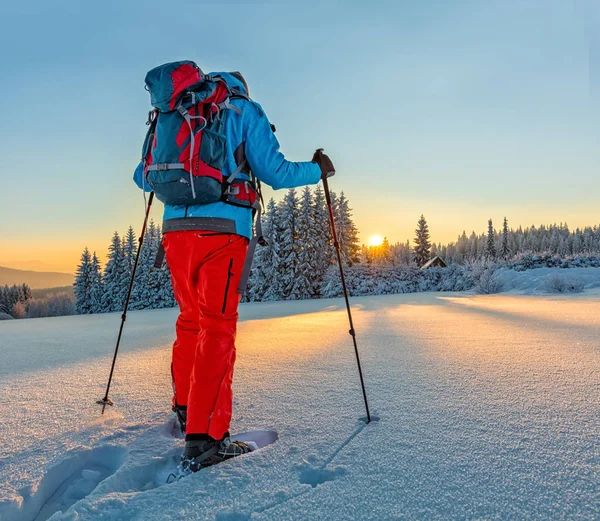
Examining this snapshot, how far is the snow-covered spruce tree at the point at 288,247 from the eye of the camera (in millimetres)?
25078

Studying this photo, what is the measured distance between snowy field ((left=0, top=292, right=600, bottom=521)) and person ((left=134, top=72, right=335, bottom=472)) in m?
0.17

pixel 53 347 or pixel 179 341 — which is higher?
pixel 179 341

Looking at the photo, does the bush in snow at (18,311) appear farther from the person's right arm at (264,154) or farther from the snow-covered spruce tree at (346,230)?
the person's right arm at (264,154)

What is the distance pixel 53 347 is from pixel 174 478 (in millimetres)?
4225

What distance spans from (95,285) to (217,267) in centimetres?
3833

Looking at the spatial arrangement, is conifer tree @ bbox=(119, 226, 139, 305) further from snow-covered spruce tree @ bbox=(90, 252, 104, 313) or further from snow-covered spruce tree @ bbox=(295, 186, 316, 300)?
snow-covered spruce tree @ bbox=(295, 186, 316, 300)

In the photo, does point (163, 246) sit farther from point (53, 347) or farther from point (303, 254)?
point (303, 254)

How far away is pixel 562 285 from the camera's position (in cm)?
1227

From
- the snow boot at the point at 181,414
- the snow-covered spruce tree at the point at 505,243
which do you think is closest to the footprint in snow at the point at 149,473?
the snow boot at the point at 181,414

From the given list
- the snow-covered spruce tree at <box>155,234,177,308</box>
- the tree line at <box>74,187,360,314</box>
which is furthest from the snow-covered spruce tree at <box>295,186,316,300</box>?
the snow-covered spruce tree at <box>155,234,177,308</box>

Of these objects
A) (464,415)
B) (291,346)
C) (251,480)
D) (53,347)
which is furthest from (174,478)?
(53,347)

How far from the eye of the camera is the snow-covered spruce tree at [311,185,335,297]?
25.8 m

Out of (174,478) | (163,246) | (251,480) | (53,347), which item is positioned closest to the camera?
(251,480)

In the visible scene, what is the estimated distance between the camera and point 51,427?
1.96m
